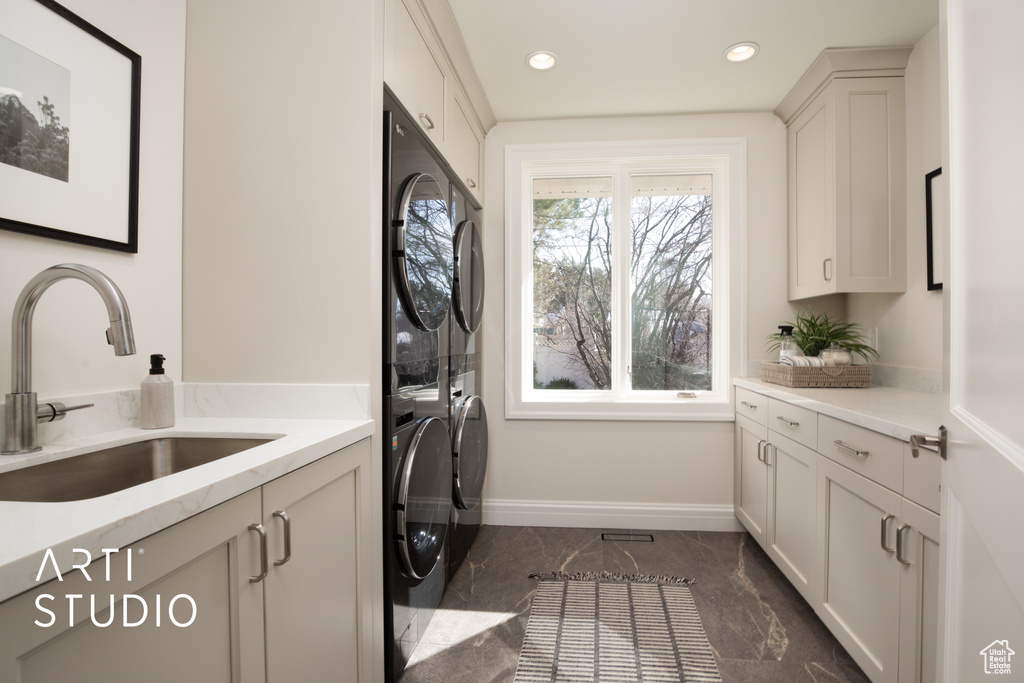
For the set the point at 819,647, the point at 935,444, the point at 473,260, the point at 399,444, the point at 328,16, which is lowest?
the point at 819,647

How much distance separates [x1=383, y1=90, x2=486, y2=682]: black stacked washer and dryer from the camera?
1.49 metres

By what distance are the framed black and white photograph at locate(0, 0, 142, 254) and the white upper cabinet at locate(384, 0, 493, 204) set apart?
68 cm

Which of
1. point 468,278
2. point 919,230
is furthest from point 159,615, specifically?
point 919,230

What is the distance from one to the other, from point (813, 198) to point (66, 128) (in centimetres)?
295

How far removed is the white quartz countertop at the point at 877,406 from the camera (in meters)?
1.36

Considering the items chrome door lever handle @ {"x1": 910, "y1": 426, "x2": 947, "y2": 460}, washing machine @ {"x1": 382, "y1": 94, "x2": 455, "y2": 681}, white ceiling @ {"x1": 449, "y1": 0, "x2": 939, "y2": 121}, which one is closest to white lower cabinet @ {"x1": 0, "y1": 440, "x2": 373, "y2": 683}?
washing machine @ {"x1": 382, "y1": 94, "x2": 455, "y2": 681}

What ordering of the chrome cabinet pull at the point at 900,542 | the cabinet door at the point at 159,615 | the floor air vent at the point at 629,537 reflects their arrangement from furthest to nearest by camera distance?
1. the floor air vent at the point at 629,537
2. the chrome cabinet pull at the point at 900,542
3. the cabinet door at the point at 159,615

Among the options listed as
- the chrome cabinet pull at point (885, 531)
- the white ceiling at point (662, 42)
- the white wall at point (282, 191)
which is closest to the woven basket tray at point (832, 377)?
the chrome cabinet pull at point (885, 531)

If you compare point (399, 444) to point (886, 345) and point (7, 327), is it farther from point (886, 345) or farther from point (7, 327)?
point (886, 345)

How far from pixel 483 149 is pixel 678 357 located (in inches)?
67.8

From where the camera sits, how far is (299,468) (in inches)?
40.2

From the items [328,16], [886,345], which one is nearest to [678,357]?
[886,345]

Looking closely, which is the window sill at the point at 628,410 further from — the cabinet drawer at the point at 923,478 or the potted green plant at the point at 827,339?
the cabinet drawer at the point at 923,478

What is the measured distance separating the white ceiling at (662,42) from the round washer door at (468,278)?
0.81 metres
